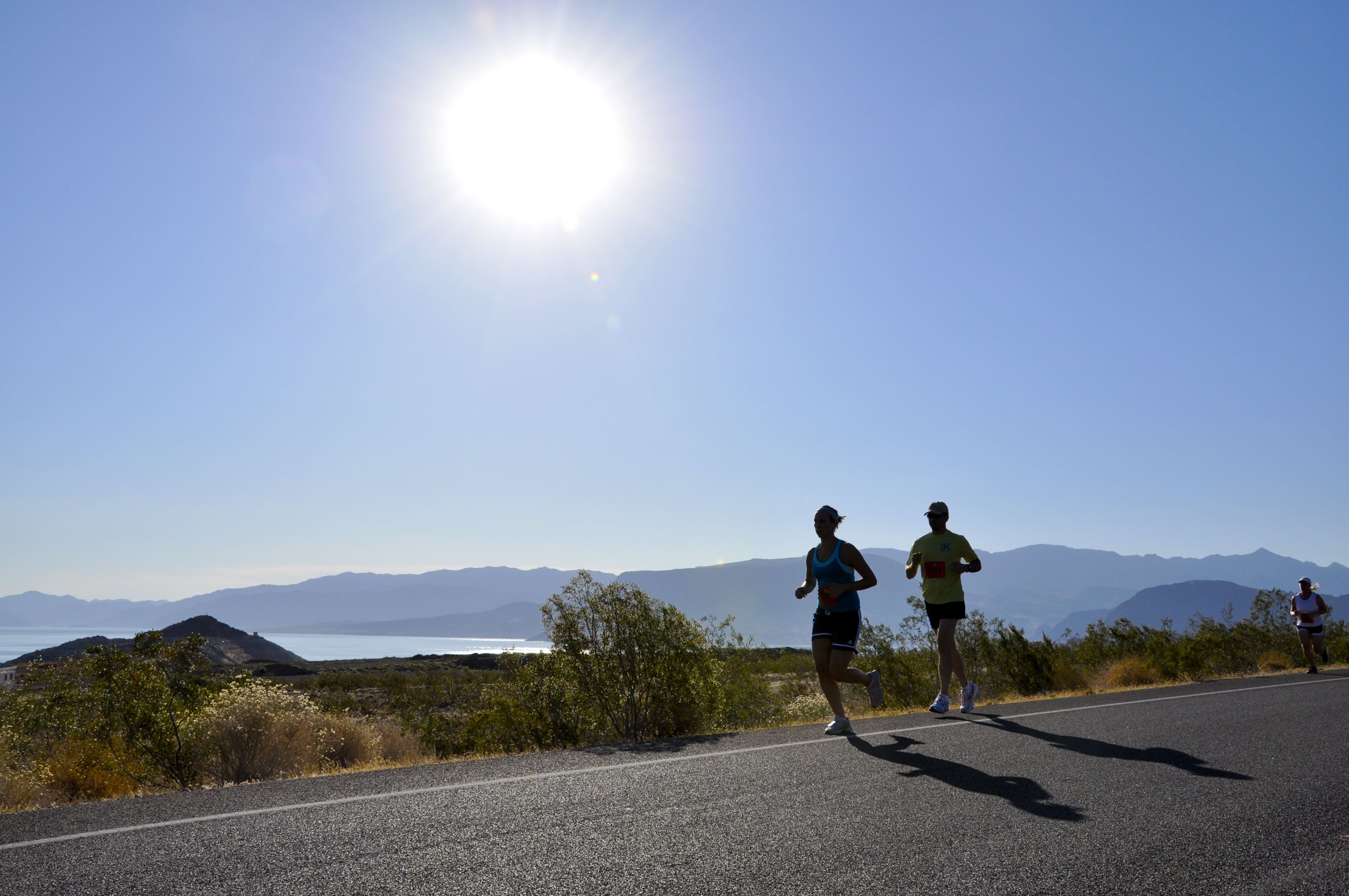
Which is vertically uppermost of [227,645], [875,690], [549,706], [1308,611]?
[227,645]

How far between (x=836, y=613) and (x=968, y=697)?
233 cm

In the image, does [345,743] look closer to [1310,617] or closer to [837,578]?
[837,578]

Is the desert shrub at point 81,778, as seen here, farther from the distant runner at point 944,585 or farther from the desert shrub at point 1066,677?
the desert shrub at point 1066,677

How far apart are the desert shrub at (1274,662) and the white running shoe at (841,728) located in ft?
44.6

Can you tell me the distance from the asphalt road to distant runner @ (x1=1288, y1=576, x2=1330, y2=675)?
10481 mm

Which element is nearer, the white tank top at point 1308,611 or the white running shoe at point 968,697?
the white running shoe at point 968,697

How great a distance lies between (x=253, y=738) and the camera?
7117mm

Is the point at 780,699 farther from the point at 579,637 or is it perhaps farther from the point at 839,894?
the point at 839,894

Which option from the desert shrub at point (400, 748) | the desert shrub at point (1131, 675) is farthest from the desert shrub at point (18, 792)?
the desert shrub at point (1131, 675)

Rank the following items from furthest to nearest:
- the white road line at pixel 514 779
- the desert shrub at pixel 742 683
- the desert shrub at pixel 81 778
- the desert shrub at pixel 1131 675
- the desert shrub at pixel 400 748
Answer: the desert shrub at pixel 742 683 → the desert shrub at pixel 1131 675 → the desert shrub at pixel 400 748 → the desert shrub at pixel 81 778 → the white road line at pixel 514 779

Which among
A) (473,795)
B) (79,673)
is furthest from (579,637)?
(79,673)

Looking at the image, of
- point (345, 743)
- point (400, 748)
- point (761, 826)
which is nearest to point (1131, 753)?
point (761, 826)

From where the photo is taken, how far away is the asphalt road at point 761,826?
297 cm

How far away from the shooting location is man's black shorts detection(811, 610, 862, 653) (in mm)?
7016
